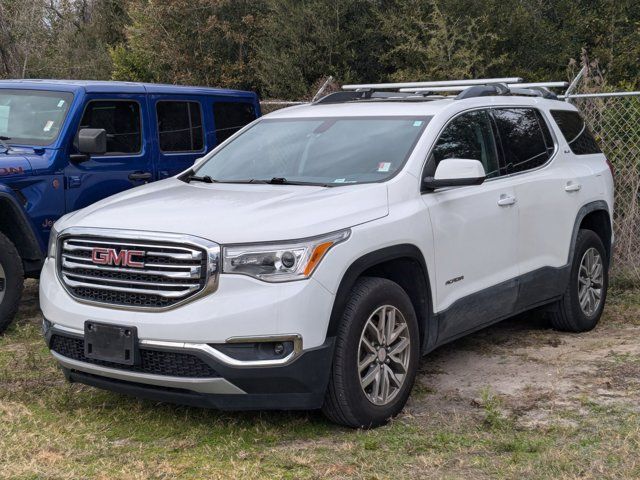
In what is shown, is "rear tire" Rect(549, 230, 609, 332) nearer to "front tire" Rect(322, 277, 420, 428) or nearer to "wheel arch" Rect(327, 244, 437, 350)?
"wheel arch" Rect(327, 244, 437, 350)

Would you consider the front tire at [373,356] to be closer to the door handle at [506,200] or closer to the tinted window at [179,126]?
the door handle at [506,200]

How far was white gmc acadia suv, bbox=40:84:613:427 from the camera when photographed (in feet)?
13.8

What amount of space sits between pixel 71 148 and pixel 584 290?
4194 millimetres

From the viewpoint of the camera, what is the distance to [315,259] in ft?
13.9

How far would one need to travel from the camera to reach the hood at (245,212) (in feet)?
14.1

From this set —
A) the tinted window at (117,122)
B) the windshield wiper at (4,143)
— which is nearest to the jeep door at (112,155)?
the tinted window at (117,122)

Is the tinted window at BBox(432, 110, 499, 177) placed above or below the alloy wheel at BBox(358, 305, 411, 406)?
above

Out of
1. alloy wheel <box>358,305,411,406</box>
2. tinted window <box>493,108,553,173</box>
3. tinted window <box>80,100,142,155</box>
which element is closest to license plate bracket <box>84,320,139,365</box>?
alloy wheel <box>358,305,411,406</box>

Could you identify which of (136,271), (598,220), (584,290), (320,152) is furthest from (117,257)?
(598,220)

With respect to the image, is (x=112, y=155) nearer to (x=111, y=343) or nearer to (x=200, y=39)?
(x=111, y=343)

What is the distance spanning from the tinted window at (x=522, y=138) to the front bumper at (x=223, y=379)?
7.82 feet

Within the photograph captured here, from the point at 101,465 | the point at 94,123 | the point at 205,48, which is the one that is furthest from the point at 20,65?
the point at 101,465

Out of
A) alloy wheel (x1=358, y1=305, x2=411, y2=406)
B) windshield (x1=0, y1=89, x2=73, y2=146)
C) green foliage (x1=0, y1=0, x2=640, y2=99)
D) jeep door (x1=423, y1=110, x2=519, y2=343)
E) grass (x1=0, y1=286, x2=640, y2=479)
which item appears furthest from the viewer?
green foliage (x1=0, y1=0, x2=640, y2=99)

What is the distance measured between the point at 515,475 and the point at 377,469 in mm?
631
